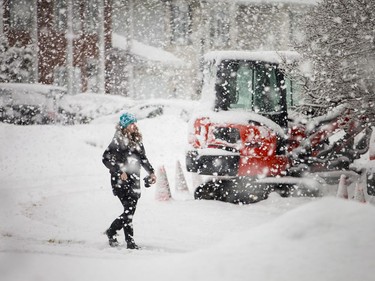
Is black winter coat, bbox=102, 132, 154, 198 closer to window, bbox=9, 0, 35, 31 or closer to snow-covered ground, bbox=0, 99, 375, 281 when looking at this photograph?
snow-covered ground, bbox=0, 99, 375, 281

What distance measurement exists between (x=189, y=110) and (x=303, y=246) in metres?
14.1

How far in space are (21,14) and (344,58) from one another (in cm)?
2288

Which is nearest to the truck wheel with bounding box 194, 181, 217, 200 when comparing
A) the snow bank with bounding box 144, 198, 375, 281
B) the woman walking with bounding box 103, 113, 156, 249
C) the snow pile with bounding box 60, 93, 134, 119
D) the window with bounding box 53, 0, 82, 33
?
the woman walking with bounding box 103, 113, 156, 249

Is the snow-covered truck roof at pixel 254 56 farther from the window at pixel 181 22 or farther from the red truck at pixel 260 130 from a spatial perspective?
the window at pixel 181 22

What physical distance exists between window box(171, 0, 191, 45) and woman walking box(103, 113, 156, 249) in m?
23.5

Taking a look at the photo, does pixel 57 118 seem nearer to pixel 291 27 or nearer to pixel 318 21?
pixel 318 21

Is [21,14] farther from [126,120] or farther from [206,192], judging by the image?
[126,120]

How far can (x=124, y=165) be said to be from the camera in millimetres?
6090

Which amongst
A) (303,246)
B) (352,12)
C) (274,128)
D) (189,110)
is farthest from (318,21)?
(189,110)

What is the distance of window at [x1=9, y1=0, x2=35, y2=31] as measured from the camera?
26844mm

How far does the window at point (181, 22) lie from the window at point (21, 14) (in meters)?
7.66

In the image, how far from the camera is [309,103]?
321 inches

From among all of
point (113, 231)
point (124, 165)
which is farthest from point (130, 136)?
point (113, 231)

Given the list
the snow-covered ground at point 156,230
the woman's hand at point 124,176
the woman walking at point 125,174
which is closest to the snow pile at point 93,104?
the snow-covered ground at point 156,230
